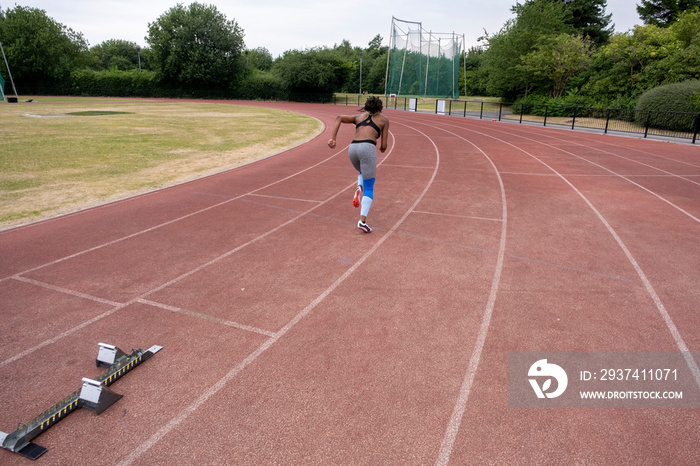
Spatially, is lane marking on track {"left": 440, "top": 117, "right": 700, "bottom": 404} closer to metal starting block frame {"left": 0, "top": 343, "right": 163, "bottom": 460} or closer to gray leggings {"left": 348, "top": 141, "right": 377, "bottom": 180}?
gray leggings {"left": 348, "top": 141, "right": 377, "bottom": 180}

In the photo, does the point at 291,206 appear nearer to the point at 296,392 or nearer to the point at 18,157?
the point at 296,392

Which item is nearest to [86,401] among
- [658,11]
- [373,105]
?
[373,105]

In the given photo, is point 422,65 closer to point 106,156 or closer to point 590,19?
point 590,19

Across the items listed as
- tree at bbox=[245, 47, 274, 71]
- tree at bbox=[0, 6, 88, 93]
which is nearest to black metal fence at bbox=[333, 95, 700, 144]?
tree at bbox=[0, 6, 88, 93]

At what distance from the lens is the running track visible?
2.97m

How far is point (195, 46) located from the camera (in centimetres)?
5603

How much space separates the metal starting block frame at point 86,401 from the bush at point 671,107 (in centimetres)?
2552

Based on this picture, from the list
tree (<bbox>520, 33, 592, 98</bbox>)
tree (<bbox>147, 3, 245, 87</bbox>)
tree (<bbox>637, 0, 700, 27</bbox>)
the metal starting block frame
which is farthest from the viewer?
tree (<bbox>147, 3, 245, 87</bbox>)

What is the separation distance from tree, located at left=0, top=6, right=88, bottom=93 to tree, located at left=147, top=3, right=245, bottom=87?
Answer: 1586cm

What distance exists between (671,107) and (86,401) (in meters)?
28.7

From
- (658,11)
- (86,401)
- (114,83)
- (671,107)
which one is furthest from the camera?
(114,83)

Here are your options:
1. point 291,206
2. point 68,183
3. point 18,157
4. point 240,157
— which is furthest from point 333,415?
point 18,157

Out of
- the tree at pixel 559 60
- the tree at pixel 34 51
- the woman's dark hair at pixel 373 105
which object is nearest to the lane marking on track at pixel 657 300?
the woman's dark hair at pixel 373 105

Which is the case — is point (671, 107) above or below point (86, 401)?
above
